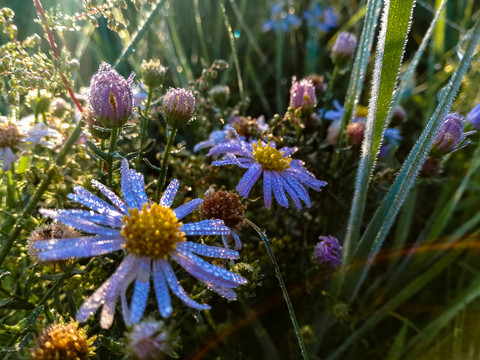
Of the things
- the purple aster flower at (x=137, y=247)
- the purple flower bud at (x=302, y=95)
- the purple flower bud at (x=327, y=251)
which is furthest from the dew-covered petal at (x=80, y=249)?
the purple flower bud at (x=302, y=95)

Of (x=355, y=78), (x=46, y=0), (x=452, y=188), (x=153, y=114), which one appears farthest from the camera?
(x=46, y=0)

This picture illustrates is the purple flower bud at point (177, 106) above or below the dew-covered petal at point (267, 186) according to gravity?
above

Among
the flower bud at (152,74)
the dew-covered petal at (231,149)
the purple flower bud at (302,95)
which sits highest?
the flower bud at (152,74)

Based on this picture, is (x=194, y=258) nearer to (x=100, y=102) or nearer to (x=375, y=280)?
(x=100, y=102)

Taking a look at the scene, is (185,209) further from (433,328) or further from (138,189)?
(433,328)

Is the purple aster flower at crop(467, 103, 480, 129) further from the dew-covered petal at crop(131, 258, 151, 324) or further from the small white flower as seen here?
the small white flower

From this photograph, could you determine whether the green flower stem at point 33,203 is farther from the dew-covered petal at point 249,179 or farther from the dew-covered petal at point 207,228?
the dew-covered petal at point 249,179

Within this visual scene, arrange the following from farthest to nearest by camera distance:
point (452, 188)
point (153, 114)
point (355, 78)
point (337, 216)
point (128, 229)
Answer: point (452, 188) < point (337, 216) < point (355, 78) < point (153, 114) < point (128, 229)

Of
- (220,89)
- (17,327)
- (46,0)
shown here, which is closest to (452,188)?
(220,89)
